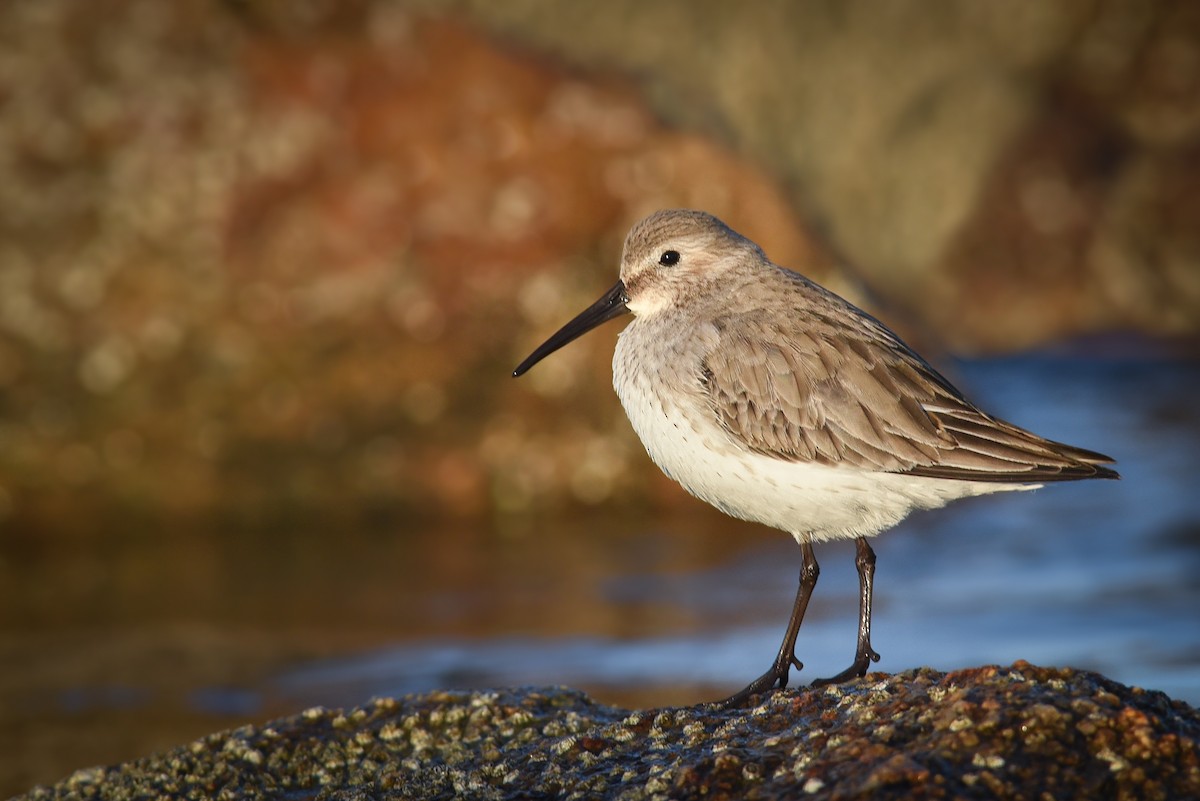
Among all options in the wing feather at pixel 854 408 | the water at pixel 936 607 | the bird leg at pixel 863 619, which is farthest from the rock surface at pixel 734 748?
the water at pixel 936 607

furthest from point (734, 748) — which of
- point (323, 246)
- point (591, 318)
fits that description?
point (323, 246)

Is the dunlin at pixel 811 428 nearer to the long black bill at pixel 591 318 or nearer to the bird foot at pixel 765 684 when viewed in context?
the bird foot at pixel 765 684

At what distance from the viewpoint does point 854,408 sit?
5.07 meters

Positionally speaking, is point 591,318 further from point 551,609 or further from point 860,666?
point 551,609

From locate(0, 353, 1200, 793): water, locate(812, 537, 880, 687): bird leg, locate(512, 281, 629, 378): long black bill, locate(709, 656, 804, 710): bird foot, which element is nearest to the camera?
locate(709, 656, 804, 710): bird foot

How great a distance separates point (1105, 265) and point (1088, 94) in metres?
1.55

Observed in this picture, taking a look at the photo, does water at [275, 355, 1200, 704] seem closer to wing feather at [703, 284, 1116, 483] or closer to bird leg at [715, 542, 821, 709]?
bird leg at [715, 542, 821, 709]

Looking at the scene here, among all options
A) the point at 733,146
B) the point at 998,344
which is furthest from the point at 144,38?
the point at 998,344

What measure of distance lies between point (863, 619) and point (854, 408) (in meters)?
0.69

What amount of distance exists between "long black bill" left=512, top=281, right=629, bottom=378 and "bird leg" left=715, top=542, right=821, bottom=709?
4.16ft

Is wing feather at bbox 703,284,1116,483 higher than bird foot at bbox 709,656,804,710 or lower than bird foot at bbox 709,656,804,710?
higher

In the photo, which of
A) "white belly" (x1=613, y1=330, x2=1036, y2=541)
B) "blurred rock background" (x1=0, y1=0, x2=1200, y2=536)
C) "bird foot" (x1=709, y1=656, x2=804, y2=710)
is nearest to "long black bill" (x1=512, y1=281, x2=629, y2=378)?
"white belly" (x1=613, y1=330, x2=1036, y2=541)

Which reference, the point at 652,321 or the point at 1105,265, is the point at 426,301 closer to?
the point at 652,321

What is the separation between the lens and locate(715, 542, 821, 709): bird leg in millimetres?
4945
